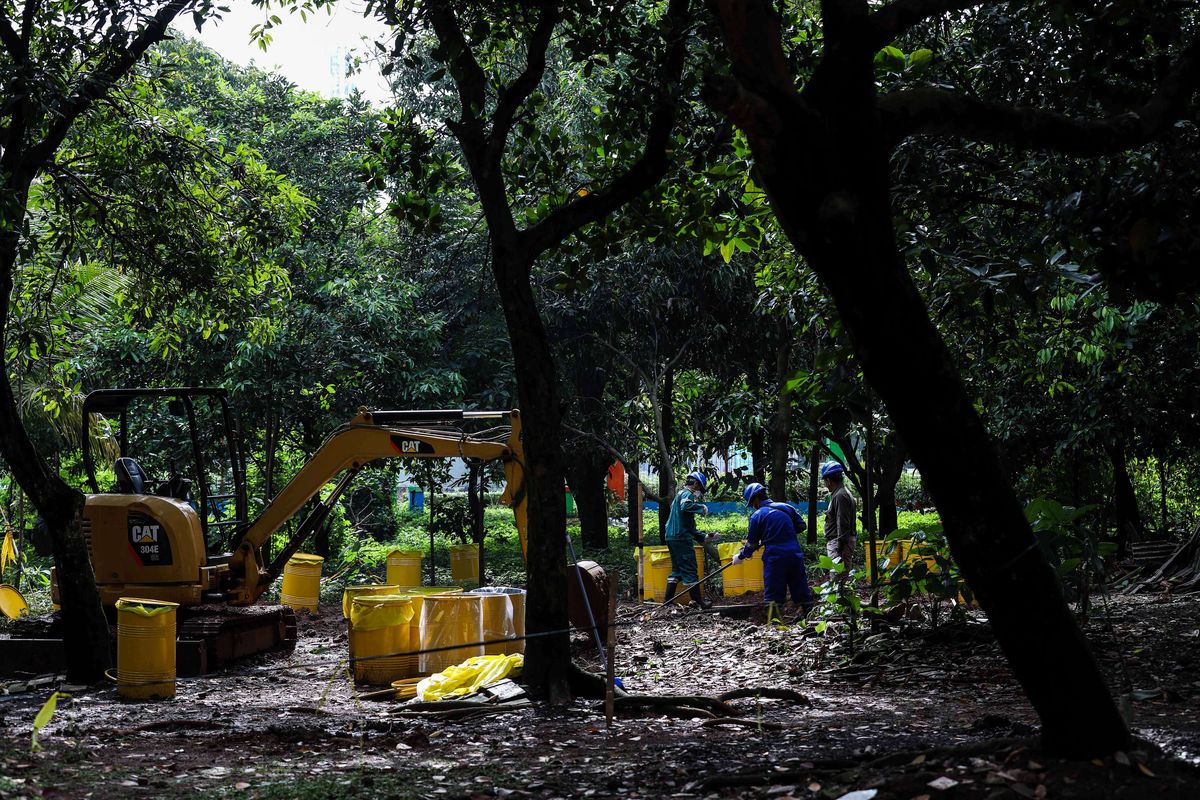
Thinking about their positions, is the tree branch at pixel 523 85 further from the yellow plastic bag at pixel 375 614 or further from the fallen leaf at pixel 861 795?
the fallen leaf at pixel 861 795

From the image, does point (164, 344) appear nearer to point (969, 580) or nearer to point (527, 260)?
point (527, 260)

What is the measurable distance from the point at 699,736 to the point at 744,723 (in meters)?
0.43

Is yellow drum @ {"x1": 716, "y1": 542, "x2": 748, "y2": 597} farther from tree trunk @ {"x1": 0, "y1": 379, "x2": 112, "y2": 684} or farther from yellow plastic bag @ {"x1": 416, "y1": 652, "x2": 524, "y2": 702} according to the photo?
tree trunk @ {"x1": 0, "y1": 379, "x2": 112, "y2": 684}

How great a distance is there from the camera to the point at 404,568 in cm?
1919

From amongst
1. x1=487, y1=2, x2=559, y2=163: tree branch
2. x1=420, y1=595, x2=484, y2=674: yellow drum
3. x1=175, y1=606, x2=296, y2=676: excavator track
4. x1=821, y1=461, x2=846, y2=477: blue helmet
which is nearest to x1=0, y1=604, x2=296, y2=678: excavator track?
x1=175, y1=606, x2=296, y2=676: excavator track

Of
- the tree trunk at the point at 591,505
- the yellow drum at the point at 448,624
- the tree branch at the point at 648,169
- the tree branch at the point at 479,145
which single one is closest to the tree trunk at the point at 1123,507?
the tree trunk at the point at 591,505

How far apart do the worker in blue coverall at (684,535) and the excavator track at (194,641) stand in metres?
5.77

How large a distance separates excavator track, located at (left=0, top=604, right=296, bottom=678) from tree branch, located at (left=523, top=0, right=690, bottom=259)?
5813 millimetres

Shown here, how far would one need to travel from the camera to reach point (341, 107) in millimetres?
25906

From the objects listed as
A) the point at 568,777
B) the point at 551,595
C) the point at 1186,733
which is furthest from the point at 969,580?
the point at 551,595

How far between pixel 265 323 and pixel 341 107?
493 inches

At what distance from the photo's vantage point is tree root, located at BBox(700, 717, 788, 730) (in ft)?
26.0

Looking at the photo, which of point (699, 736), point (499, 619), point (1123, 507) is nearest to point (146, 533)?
point (499, 619)

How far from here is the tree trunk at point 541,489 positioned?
9180 millimetres
